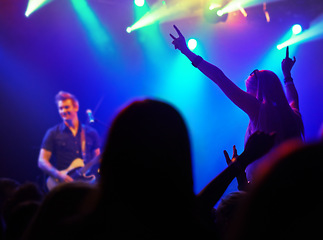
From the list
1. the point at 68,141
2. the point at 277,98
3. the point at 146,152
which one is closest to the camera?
the point at 146,152

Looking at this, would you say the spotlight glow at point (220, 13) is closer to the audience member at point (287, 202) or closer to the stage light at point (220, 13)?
the stage light at point (220, 13)

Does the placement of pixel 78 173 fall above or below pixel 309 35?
below

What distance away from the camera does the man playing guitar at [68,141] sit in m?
5.28

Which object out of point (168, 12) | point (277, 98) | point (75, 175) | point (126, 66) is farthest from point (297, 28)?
point (75, 175)

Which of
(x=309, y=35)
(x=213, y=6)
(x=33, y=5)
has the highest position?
(x=309, y=35)

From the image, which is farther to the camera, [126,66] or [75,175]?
[126,66]

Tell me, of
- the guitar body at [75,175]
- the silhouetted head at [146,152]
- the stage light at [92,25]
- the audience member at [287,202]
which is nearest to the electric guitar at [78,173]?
the guitar body at [75,175]

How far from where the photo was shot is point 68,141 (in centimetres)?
533

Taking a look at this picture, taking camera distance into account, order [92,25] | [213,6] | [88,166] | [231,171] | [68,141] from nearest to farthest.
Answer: [231,171], [88,166], [68,141], [92,25], [213,6]

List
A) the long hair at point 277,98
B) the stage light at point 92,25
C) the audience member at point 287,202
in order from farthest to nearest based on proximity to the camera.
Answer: the stage light at point 92,25 < the long hair at point 277,98 < the audience member at point 287,202

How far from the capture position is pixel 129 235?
0.94 metres

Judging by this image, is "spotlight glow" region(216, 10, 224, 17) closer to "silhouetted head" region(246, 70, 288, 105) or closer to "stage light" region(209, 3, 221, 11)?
"stage light" region(209, 3, 221, 11)

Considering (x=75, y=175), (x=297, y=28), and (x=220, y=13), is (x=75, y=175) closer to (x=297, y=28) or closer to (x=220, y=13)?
(x=220, y=13)

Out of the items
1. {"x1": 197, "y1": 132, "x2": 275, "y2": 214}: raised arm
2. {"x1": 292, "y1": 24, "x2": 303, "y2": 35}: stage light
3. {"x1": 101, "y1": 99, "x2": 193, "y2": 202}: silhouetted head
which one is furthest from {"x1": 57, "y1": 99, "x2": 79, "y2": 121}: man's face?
{"x1": 292, "y1": 24, "x2": 303, "y2": 35}: stage light
